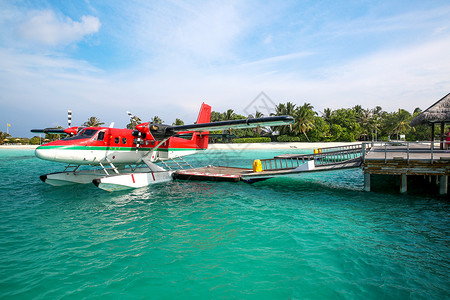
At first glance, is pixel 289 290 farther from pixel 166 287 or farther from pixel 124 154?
pixel 124 154

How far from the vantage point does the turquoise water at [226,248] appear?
4371mm

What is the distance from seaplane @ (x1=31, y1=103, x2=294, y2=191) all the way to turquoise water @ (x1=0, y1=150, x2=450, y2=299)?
82.5 inches

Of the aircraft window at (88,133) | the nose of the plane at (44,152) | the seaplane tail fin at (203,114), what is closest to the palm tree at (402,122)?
the seaplane tail fin at (203,114)

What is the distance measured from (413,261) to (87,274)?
263 inches

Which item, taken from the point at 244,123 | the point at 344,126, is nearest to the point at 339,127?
the point at 344,126

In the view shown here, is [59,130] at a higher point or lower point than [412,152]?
higher

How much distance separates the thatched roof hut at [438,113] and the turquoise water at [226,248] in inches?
230

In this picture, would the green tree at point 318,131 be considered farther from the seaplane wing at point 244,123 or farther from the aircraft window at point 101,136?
the aircraft window at point 101,136

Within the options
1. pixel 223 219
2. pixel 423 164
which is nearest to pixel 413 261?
pixel 223 219

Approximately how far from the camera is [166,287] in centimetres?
443

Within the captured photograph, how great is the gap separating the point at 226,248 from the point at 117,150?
993 cm

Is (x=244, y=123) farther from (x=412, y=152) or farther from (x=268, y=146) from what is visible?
(x=268, y=146)

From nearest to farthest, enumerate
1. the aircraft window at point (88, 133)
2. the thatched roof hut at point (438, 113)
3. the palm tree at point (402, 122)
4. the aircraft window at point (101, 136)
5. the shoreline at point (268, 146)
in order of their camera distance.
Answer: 1. the aircraft window at point (88, 133)
2. the aircraft window at point (101, 136)
3. the thatched roof hut at point (438, 113)
4. the shoreline at point (268, 146)
5. the palm tree at point (402, 122)

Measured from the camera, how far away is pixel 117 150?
13.5 meters
